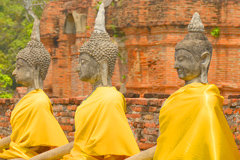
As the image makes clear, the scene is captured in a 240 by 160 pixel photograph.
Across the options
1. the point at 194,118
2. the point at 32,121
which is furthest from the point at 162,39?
the point at 194,118

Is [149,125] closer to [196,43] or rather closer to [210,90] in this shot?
[196,43]

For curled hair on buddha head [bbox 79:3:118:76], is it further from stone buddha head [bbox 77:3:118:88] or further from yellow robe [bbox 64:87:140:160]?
yellow robe [bbox 64:87:140:160]

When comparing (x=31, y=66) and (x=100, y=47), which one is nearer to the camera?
(x=100, y=47)

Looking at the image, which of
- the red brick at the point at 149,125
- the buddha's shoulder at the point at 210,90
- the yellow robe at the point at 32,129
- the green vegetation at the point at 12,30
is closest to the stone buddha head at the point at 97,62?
the yellow robe at the point at 32,129

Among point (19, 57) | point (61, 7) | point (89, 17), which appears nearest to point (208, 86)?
point (19, 57)

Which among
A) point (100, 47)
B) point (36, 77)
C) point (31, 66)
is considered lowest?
point (36, 77)

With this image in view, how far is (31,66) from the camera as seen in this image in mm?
7047

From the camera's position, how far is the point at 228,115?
6496 millimetres

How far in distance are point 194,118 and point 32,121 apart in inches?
105

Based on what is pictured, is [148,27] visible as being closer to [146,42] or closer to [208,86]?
[146,42]

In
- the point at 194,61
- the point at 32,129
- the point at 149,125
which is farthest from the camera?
the point at 149,125

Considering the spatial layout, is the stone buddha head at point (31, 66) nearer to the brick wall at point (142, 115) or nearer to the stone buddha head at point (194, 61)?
the brick wall at point (142, 115)

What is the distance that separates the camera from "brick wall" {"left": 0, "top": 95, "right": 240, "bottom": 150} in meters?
6.45

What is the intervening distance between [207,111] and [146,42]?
26.2 ft
